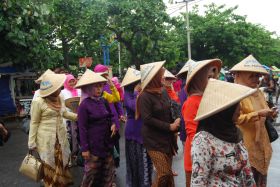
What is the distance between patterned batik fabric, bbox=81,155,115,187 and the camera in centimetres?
451

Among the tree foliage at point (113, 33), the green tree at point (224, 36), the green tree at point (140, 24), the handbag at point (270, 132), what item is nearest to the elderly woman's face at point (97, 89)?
the handbag at point (270, 132)

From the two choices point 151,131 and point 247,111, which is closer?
point 247,111

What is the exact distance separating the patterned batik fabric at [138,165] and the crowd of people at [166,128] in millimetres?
12

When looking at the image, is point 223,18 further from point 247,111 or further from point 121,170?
point 247,111

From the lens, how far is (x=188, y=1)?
24219mm

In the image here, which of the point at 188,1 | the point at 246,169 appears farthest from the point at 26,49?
the point at 188,1

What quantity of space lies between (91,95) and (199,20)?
2471 centimetres

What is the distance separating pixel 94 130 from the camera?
447cm

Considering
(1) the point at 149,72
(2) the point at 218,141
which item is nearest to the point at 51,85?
(1) the point at 149,72

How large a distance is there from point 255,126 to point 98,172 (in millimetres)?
1969

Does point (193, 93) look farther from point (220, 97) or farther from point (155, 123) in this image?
point (220, 97)

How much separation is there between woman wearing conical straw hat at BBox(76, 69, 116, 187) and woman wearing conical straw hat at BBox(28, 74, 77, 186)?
50cm

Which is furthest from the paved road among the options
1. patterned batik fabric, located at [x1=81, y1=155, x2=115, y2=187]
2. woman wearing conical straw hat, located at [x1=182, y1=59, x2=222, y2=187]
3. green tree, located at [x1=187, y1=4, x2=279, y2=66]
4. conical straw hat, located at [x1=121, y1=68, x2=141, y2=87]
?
green tree, located at [x1=187, y1=4, x2=279, y2=66]

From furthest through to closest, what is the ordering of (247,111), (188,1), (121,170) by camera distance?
(188,1), (121,170), (247,111)
